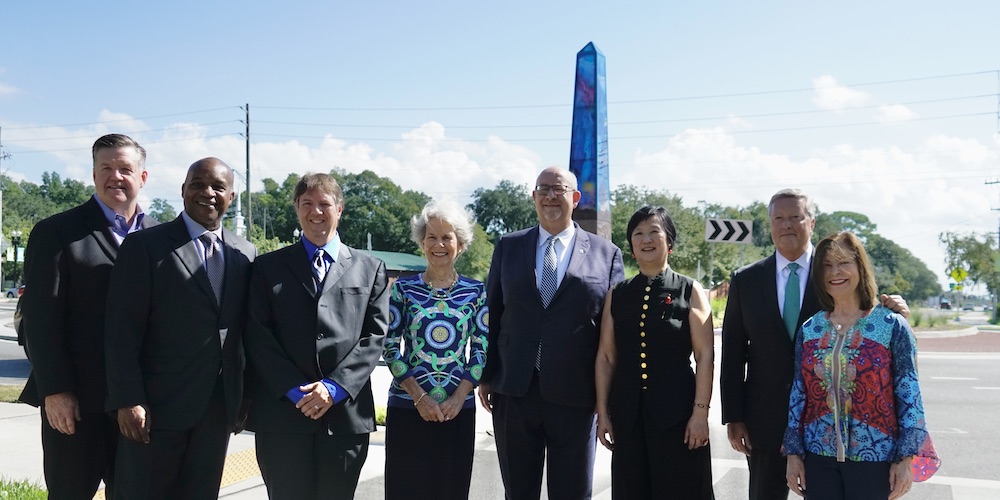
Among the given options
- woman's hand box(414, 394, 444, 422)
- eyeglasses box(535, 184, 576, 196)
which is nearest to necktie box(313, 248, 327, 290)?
woman's hand box(414, 394, 444, 422)

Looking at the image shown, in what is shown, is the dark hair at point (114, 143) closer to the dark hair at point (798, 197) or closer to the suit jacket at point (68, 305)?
the suit jacket at point (68, 305)

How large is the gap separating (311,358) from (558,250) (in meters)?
1.55

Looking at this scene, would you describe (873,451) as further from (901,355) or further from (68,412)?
(68,412)

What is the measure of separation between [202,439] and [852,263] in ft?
10.5

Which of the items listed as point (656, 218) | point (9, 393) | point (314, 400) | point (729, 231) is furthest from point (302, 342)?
point (729, 231)

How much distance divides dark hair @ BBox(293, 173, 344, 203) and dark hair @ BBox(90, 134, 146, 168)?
0.93m

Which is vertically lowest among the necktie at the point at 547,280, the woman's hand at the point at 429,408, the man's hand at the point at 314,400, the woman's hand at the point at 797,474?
the woman's hand at the point at 797,474

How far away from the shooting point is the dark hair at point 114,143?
3.91 metres

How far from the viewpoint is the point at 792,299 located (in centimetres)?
394

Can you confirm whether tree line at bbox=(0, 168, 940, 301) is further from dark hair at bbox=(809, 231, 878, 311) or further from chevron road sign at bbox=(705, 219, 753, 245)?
dark hair at bbox=(809, 231, 878, 311)

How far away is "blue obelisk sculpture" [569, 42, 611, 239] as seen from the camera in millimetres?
13484

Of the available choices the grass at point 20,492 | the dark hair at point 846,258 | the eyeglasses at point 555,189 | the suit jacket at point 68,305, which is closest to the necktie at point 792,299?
the dark hair at point 846,258

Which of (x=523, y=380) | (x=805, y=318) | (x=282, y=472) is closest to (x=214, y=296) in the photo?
(x=282, y=472)

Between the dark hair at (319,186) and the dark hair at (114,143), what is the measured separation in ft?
3.06
